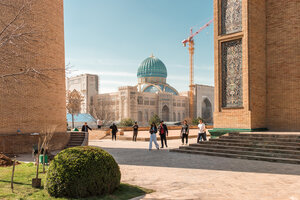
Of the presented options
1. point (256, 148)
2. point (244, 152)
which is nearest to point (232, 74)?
point (256, 148)

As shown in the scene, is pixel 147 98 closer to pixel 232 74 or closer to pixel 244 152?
pixel 232 74

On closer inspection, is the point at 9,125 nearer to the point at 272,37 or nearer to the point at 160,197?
the point at 160,197

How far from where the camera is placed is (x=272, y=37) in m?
14.1

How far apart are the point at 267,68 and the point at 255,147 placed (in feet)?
17.1

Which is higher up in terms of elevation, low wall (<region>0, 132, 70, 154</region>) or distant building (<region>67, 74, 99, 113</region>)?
distant building (<region>67, 74, 99, 113</region>)

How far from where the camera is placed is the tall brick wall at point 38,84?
40.0 ft

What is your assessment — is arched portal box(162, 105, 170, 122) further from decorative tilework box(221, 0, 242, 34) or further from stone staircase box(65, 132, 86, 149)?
decorative tilework box(221, 0, 242, 34)

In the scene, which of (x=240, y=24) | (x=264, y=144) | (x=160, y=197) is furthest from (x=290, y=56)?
(x=160, y=197)

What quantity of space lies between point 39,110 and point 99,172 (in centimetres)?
943

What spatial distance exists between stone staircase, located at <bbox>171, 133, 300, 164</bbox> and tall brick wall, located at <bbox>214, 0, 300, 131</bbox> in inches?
65.6

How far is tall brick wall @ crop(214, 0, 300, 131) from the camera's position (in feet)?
43.7

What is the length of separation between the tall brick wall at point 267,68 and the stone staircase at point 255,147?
1.67 metres

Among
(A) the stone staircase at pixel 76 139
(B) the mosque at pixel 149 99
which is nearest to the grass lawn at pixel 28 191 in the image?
(A) the stone staircase at pixel 76 139

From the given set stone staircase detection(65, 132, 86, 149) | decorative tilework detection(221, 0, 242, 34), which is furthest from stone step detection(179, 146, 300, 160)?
decorative tilework detection(221, 0, 242, 34)
